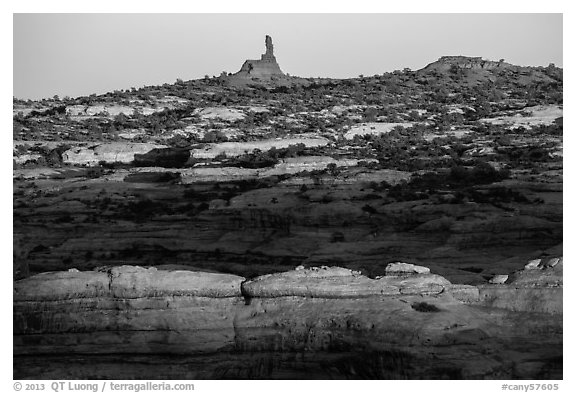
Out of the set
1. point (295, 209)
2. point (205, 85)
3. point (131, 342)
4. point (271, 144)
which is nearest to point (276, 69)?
point (205, 85)

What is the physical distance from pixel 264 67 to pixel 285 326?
10191 centimetres

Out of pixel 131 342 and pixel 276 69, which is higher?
pixel 276 69

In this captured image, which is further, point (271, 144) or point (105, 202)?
point (271, 144)

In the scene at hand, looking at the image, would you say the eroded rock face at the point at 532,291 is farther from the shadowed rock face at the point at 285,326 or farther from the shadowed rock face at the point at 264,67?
the shadowed rock face at the point at 264,67

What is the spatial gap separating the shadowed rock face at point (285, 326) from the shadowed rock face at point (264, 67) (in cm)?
9753

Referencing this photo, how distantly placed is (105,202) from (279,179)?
1276 centimetres

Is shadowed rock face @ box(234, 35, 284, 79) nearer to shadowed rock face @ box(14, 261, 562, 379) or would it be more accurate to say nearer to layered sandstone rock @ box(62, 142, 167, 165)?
layered sandstone rock @ box(62, 142, 167, 165)

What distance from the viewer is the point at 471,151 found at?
213 ft

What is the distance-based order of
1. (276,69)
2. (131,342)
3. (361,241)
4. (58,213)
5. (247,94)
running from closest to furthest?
(131,342) < (361,241) < (58,213) < (247,94) < (276,69)

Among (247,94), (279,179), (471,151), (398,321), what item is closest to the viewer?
(398,321)

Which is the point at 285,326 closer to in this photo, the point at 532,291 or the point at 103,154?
the point at 532,291

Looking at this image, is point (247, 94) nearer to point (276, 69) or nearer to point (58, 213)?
point (276, 69)

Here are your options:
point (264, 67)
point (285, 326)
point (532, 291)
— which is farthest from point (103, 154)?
point (532, 291)

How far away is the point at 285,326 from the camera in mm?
19484
